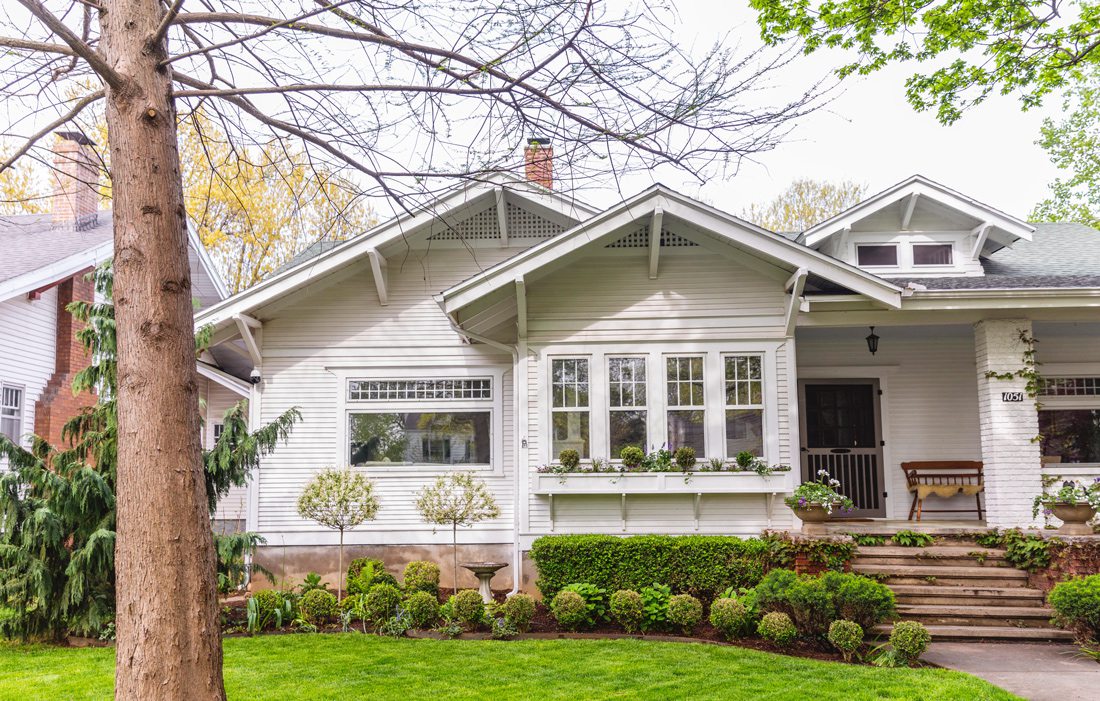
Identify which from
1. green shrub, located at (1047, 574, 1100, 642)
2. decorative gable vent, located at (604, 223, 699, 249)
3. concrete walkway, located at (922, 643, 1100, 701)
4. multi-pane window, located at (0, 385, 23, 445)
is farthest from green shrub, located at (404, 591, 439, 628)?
multi-pane window, located at (0, 385, 23, 445)

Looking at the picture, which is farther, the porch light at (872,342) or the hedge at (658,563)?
the porch light at (872,342)

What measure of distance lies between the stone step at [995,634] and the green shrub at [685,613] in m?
1.74

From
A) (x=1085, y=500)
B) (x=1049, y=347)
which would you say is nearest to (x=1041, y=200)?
(x=1049, y=347)

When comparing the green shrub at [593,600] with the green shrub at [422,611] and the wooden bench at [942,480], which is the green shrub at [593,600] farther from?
the wooden bench at [942,480]

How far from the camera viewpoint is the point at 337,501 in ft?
33.5

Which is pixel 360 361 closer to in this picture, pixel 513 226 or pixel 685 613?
pixel 513 226

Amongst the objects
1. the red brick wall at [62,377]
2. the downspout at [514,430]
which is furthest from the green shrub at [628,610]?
the red brick wall at [62,377]

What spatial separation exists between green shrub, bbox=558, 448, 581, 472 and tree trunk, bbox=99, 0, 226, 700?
21.8 ft

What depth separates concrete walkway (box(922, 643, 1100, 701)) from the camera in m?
6.49

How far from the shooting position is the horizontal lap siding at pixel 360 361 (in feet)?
37.3

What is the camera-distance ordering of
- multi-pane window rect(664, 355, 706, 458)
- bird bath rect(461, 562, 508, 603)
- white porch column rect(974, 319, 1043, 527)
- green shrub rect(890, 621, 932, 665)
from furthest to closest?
multi-pane window rect(664, 355, 706, 458) → white porch column rect(974, 319, 1043, 527) → bird bath rect(461, 562, 508, 603) → green shrub rect(890, 621, 932, 665)

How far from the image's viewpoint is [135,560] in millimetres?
3627

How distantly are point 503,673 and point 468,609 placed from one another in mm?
1719

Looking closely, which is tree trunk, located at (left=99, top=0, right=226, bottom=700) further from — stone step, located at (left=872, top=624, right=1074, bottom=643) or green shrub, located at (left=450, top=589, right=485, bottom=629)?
stone step, located at (left=872, top=624, right=1074, bottom=643)
